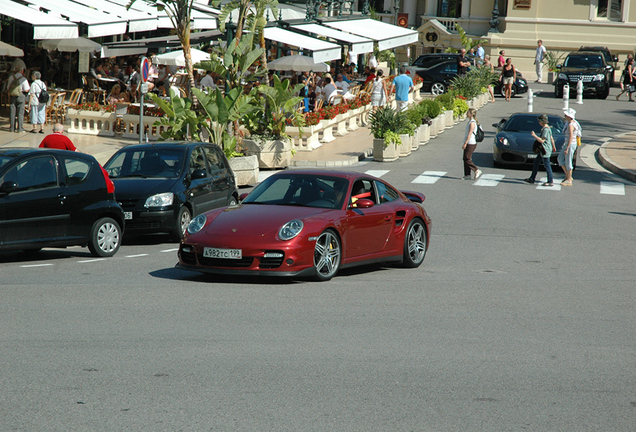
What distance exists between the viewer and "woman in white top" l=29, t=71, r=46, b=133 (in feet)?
85.6

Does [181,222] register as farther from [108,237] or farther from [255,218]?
[255,218]

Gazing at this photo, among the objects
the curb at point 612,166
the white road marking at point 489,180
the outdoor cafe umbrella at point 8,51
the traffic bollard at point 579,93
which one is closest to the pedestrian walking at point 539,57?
the traffic bollard at point 579,93

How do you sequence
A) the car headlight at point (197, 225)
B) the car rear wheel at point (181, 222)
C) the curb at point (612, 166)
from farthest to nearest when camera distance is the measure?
the curb at point (612, 166)
the car rear wheel at point (181, 222)
the car headlight at point (197, 225)

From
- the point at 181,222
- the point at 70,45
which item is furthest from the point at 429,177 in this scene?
the point at 70,45

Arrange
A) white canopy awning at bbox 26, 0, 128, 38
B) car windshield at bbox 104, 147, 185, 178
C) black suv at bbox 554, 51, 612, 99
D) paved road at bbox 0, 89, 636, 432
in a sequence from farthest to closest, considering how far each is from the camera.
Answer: black suv at bbox 554, 51, 612, 99
white canopy awning at bbox 26, 0, 128, 38
car windshield at bbox 104, 147, 185, 178
paved road at bbox 0, 89, 636, 432

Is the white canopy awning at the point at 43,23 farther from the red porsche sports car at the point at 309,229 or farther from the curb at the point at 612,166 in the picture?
the red porsche sports car at the point at 309,229

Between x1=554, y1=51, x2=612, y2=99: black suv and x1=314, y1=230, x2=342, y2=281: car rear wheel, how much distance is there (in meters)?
34.5

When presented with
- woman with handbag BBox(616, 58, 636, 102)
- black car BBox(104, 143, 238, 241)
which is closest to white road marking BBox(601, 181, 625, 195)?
black car BBox(104, 143, 238, 241)

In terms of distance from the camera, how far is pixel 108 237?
12.9 m

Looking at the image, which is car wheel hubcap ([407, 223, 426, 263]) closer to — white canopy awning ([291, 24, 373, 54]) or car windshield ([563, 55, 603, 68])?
white canopy awning ([291, 24, 373, 54])

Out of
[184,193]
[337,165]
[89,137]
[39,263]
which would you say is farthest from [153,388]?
[89,137]

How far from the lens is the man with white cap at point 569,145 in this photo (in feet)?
71.7

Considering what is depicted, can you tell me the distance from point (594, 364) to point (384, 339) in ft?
5.80

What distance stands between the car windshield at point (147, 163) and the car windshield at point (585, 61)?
1280 inches
